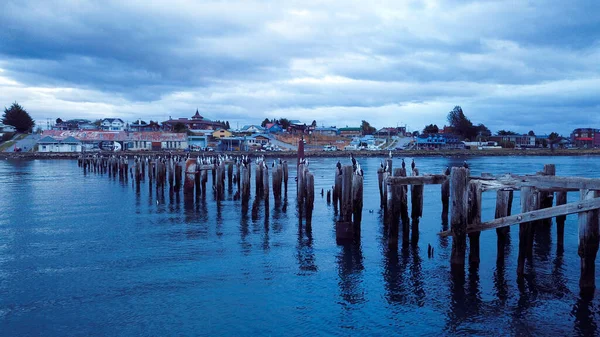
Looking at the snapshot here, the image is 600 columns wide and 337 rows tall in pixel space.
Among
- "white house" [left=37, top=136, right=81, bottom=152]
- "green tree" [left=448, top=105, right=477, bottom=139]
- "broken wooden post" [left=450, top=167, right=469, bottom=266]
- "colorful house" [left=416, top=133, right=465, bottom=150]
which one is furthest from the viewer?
"green tree" [left=448, top=105, right=477, bottom=139]

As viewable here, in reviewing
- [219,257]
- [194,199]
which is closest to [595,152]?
[194,199]

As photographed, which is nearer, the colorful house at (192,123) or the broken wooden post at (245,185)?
the broken wooden post at (245,185)

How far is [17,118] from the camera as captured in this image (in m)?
106

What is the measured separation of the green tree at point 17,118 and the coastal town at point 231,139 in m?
1.36

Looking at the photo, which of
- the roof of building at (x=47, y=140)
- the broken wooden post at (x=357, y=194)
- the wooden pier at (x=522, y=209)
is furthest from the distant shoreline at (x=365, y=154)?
the wooden pier at (x=522, y=209)

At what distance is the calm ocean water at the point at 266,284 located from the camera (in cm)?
916

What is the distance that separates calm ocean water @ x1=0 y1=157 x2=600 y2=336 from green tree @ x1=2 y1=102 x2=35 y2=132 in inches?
4002

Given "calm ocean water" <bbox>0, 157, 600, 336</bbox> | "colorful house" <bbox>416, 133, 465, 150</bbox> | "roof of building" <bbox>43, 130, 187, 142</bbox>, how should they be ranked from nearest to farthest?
"calm ocean water" <bbox>0, 157, 600, 336</bbox>
"roof of building" <bbox>43, 130, 187, 142</bbox>
"colorful house" <bbox>416, 133, 465, 150</bbox>

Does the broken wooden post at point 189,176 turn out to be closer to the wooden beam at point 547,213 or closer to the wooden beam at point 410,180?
the wooden beam at point 410,180

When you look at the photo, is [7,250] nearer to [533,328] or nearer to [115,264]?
[115,264]

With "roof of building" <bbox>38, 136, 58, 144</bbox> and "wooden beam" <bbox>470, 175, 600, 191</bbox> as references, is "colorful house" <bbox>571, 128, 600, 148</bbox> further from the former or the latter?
"wooden beam" <bbox>470, 175, 600, 191</bbox>

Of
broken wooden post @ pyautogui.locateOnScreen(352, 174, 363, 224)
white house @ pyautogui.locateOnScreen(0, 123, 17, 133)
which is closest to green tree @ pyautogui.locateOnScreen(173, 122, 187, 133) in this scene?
white house @ pyautogui.locateOnScreen(0, 123, 17, 133)

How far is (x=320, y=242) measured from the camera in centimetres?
1552

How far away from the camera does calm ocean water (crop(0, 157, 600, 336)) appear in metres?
9.16
